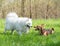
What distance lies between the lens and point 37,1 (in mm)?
21031

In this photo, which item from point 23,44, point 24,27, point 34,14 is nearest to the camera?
point 23,44

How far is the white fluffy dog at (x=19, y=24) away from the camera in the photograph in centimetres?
983

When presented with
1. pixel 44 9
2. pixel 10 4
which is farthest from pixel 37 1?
pixel 10 4

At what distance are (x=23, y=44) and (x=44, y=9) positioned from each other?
13.3m

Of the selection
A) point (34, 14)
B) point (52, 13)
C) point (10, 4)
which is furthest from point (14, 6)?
point (52, 13)

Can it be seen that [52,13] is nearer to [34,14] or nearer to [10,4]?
[34,14]

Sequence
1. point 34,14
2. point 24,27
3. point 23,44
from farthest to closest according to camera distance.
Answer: point 34,14 < point 24,27 < point 23,44

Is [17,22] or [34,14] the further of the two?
[34,14]

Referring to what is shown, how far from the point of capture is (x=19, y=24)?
33.5ft

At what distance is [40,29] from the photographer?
10.5m

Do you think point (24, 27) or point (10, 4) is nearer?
point (24, 27)

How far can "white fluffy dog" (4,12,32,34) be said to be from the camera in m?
9.83

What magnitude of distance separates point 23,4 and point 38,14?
1.42 m

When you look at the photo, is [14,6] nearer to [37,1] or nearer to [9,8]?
[9,8]
